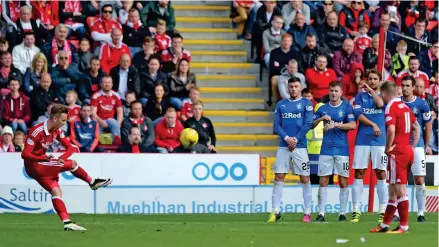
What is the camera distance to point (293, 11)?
28.9m

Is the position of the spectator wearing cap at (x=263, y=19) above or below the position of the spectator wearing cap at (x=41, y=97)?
above

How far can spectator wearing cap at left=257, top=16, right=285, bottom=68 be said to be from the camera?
27.8m

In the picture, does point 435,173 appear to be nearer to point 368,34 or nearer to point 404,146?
point 368,34

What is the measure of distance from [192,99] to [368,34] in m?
6.03

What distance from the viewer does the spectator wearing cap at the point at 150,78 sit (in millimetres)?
A: 25750

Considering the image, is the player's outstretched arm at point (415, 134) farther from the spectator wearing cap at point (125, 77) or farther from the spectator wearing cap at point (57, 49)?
the spectator wearing cap at point (57, 49)

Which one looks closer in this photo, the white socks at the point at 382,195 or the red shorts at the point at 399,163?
the red shorts at the point at 399,163

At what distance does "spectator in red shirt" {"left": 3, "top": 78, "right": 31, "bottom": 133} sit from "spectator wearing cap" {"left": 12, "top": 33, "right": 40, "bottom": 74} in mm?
1050

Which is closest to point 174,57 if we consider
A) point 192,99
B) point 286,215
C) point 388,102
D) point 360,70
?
point 192,99

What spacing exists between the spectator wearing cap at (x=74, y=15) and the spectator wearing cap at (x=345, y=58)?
5708 millimetres

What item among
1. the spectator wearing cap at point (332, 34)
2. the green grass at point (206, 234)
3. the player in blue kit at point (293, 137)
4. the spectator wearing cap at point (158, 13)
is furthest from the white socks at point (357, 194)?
the spectator wearing cap at point (158, 13)

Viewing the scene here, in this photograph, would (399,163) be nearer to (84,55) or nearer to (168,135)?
(168,135)

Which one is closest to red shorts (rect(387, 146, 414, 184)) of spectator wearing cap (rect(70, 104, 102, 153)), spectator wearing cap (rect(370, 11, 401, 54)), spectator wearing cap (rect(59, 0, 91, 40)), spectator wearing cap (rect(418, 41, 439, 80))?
spectator wearing cap (rect(70, 104, 102, 153))

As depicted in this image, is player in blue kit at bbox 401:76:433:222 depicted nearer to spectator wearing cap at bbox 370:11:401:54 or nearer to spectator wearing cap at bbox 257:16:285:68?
spectator wearing cap at bbox 257:16:285:68
